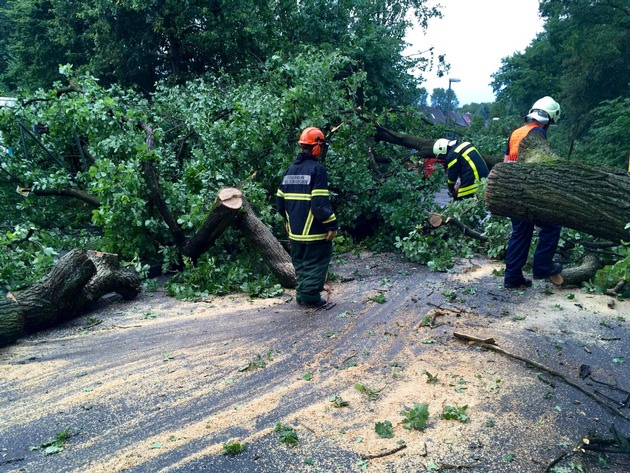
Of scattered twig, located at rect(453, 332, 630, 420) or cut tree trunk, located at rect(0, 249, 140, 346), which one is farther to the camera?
cut tree trunk, located at rect(0, 249, 140, 346)

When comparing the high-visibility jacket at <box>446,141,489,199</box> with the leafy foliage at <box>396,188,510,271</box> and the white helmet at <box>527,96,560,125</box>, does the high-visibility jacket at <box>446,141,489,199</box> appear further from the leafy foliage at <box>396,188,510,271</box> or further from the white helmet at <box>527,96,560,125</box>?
the white helmet at <box>527,96,560,125</box>

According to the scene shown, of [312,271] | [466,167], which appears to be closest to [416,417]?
[312,271]

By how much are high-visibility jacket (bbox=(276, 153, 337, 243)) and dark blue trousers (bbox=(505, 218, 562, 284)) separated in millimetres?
1781

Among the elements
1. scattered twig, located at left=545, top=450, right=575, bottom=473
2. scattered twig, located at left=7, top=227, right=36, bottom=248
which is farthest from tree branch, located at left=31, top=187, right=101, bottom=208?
scattered twig, located at left=545, top=450, right=575, bottom=473

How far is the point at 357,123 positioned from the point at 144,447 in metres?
5.72

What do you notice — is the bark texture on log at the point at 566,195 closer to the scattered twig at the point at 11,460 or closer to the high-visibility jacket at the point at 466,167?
the scattered twig at the point at 11,460

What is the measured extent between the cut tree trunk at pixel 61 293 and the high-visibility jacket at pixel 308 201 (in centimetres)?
190

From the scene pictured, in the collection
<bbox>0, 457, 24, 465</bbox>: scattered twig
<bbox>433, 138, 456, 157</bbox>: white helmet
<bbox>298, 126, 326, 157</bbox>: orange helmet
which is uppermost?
<bbox>298, 126, 326, 157</bbox>: orange helmet

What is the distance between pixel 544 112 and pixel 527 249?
1427 mm

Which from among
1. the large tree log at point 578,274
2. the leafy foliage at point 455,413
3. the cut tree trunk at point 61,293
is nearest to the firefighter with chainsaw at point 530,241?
the large tree log at point 578,274

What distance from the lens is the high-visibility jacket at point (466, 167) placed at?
6684mm

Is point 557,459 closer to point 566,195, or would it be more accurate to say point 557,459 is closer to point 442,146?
point 566,195

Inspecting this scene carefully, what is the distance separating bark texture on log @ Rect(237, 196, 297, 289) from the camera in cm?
508

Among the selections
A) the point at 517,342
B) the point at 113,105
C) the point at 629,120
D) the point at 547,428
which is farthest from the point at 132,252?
the point at 629,120
